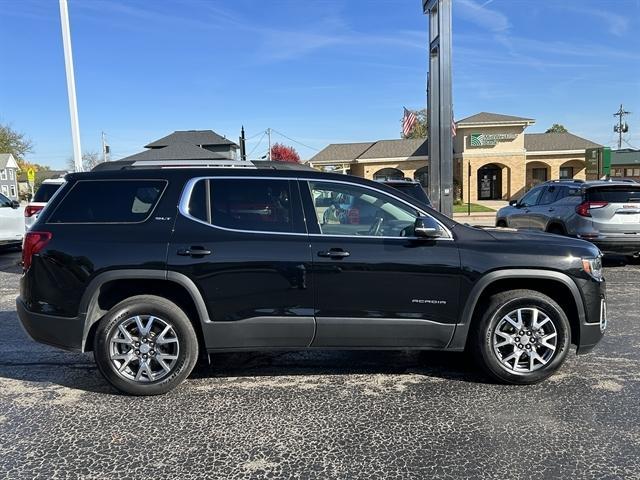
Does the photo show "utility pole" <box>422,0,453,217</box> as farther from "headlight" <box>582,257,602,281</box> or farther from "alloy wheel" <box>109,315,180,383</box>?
"alloy wheel" <box>109,315,180,383</box>

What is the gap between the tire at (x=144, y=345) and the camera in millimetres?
4035

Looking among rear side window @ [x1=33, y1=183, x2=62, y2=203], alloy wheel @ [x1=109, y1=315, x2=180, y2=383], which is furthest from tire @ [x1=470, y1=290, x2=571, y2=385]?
rear side window @ [x1=33, y1=183, x2=62, y2=203]

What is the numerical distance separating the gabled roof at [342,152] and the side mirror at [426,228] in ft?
134

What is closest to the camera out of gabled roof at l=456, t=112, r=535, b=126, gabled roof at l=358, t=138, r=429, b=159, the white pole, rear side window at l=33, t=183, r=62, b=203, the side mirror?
the side mirror

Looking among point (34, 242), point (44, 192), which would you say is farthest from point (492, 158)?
point (34, 242)

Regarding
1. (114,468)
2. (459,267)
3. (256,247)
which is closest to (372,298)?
(459,267)

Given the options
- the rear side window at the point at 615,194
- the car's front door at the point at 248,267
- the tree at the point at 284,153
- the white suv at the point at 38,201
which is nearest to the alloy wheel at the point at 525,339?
the car's front door at the point at 248,267

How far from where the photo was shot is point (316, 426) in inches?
141

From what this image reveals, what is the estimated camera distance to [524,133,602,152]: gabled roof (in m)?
37.7

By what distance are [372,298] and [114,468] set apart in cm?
213

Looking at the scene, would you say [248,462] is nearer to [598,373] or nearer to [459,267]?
[459,267]

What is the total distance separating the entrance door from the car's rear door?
88.6 feet

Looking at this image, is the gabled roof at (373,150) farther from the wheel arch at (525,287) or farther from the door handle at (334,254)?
the door handle at (334,254)

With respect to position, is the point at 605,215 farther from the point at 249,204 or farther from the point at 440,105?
the point at 249,204
